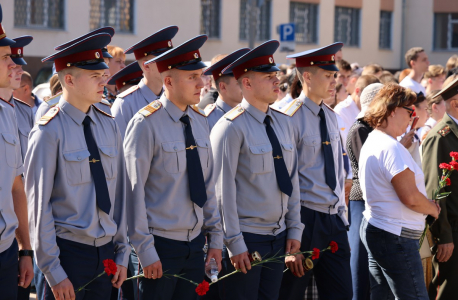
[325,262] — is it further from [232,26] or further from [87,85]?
[232,26]

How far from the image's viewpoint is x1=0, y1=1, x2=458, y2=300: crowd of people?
150 inches

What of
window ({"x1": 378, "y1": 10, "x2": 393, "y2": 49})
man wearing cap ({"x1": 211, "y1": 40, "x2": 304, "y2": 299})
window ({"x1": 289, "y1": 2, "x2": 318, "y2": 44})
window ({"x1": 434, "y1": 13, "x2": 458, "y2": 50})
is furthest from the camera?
window ({"x1": 434, "y1": 13, "x2": 458, "y2": 50})

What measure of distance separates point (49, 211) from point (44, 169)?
0.23 metres

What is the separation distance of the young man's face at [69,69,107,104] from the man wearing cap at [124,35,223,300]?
1.28ft

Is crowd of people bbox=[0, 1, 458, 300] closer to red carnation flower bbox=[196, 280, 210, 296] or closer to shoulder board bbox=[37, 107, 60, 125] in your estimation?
shoulder board bbox=[37, 107, 60, 125]

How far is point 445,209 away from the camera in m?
5.60

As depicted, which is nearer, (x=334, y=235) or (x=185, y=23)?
(x=334, y=235)

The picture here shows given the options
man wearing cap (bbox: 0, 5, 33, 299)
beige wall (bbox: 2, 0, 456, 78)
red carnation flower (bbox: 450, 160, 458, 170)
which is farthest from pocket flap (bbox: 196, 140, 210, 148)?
beige wall (bbox: 2, 0, 456, 78)

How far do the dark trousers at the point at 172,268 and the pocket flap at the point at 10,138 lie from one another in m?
1.02

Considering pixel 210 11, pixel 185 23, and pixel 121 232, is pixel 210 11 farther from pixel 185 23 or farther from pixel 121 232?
pixel 121 232

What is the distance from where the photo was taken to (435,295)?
231 inches

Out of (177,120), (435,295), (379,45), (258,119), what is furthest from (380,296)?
(379,45)

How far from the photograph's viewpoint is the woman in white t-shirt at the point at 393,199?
4.76m

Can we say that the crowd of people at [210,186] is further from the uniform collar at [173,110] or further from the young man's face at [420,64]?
the young man's face at [420,64]
